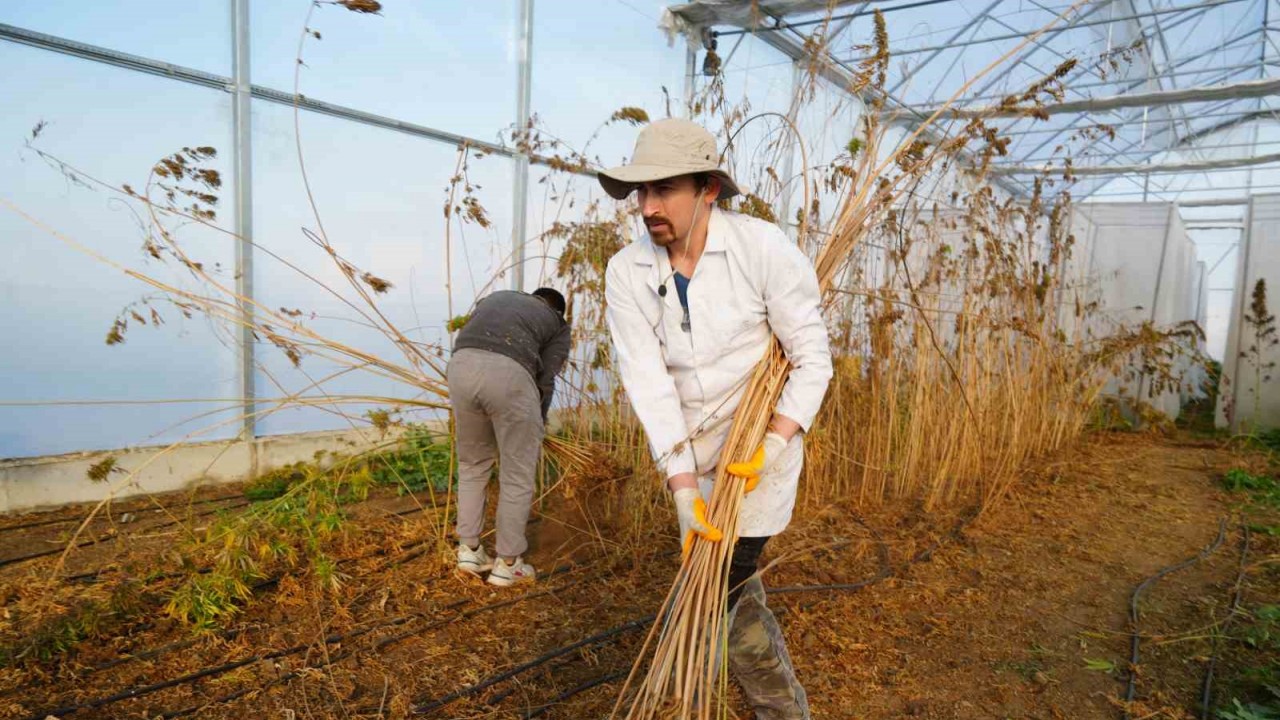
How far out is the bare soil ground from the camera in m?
2.13

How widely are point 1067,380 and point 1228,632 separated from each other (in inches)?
115

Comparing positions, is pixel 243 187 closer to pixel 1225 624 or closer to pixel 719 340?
pixel 719 340

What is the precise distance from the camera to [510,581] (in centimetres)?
291

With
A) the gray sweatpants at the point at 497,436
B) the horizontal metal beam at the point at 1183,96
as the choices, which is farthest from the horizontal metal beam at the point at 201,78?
the horizontal metal beam at the point at 1183,96

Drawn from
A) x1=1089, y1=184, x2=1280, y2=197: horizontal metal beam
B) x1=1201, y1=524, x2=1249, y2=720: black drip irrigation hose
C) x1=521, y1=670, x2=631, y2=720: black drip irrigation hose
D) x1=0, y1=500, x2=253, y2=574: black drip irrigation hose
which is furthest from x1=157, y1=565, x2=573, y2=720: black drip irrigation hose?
x1=1089, y1=184, x2=1280, y2=197: horizontal metal beam

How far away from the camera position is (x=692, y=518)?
1.60m

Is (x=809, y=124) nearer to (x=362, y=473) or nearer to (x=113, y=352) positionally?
(x=362, y=473)

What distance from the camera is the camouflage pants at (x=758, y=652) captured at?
1821 mm

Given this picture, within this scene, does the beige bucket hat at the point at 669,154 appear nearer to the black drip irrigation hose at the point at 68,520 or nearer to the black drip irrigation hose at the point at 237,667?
the black drip irrigation hose at the point at 237,667

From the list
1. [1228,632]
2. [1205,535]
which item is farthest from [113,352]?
[1205,535]

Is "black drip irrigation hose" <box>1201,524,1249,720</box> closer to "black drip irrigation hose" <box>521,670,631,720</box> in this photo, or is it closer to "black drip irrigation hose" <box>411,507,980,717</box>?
"black drip irrigation hose" <box>411,507,980,717</box>

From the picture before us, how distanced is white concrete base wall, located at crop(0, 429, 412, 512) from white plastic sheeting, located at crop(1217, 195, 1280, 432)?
7.28 meters

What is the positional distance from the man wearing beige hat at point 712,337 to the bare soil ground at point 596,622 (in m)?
0.27

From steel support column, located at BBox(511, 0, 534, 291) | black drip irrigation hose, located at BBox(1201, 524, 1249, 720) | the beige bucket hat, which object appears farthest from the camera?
steel support column, located at BBox(511, 0, 534, 291)
